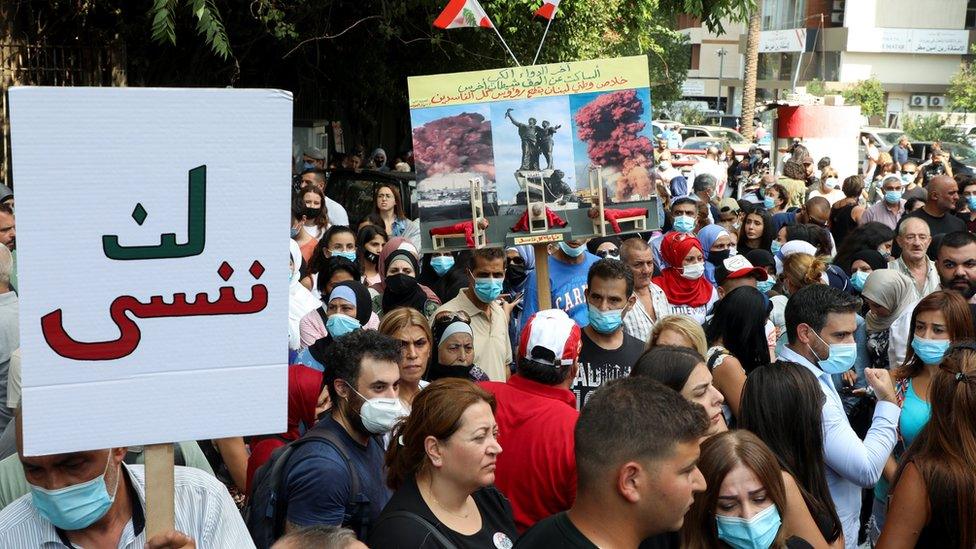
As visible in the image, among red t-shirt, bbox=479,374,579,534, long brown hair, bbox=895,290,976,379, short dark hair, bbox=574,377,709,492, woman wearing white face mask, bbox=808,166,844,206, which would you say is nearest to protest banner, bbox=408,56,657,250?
long brown hair, bbox=895,290,976,379

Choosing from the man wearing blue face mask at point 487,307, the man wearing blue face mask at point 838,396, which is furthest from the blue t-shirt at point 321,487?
the man wearing blue face mask at point 487,307

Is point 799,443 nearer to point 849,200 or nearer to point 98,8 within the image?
point 849,200

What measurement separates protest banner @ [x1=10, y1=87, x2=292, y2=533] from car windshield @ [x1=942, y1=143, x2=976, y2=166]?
94.1ft

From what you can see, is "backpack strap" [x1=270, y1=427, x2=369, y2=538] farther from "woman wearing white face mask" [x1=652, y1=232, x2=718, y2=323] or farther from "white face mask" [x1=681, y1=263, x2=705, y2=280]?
"white face mask" [x1=681, y1=263, x2=705, y2=280]

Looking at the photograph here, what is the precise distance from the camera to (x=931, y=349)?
5.45 m

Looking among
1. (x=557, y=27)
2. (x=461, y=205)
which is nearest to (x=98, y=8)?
(x=557, y=27)

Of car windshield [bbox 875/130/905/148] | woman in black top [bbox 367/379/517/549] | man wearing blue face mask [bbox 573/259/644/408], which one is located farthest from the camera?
car windshield [bbox 875/130/905/148]

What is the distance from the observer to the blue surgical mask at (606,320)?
5910mm

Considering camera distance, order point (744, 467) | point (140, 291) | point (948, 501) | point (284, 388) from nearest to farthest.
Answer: point (140, 291) < point (284, 388) < point (744, 467) < point (948, 501)

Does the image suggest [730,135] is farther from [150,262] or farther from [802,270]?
[150,262]

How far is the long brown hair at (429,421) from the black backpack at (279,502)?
15cm

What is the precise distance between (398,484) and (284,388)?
137 cm

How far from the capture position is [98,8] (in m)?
13.5

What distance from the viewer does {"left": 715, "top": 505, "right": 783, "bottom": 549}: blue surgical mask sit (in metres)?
3.53
